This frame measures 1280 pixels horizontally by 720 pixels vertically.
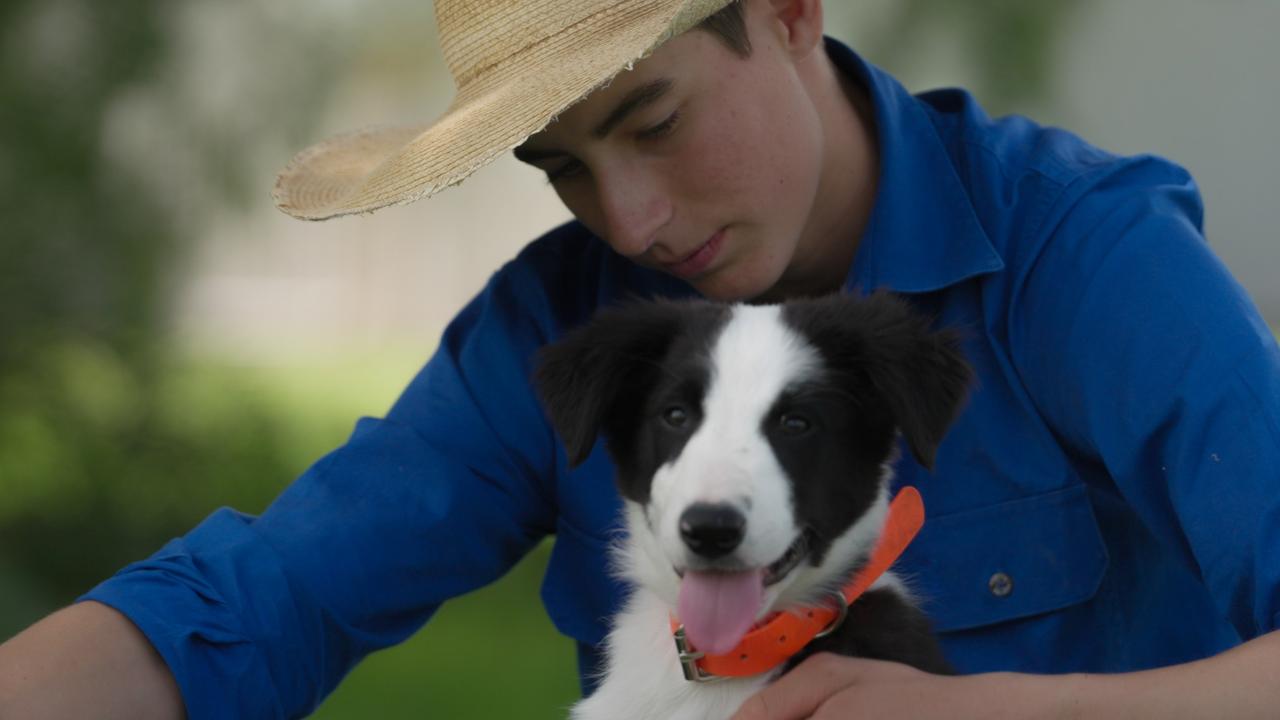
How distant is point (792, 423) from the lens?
1.89 m

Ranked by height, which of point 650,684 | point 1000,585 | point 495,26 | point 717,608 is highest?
point 495,26

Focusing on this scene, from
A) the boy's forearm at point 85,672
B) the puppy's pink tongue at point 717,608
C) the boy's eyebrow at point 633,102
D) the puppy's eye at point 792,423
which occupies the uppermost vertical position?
the boy's eyebrow at point 633,102

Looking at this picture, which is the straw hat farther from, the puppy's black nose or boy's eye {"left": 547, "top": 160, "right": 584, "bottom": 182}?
the puppy's black nose

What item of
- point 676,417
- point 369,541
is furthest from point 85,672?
point 676,417

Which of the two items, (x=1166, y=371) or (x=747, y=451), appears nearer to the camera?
(x=747, y=451)

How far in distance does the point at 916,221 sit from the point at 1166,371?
57 centimetres

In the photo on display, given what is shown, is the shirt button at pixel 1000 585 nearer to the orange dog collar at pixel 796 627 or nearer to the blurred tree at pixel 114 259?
the orange dog collar at pixel 796 627

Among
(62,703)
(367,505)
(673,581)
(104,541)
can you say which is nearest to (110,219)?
(104,541)

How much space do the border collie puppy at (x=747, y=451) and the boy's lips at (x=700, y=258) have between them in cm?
20

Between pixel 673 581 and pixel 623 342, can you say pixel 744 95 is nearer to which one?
pixel 623 342

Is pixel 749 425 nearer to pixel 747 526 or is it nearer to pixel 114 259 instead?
pixel 747 526

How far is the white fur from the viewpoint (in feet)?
5.78

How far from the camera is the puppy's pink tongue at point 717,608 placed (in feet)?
5.90

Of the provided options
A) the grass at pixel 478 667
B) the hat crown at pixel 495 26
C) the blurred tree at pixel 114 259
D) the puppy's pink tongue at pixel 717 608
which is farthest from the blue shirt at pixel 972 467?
the blurred tree at pixel 114 259
